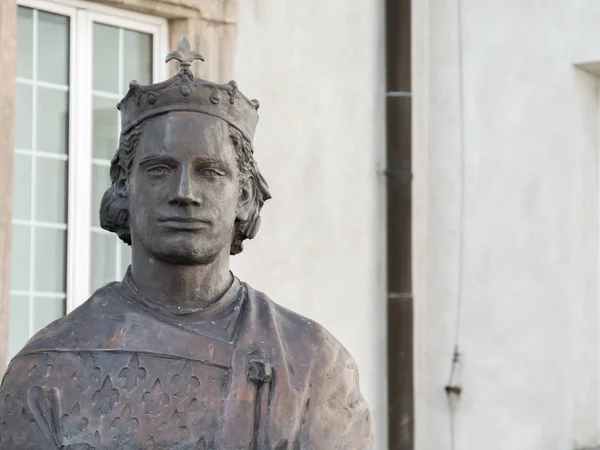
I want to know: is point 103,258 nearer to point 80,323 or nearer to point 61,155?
point 61,155

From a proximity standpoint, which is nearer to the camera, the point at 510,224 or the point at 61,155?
the point at 61,155

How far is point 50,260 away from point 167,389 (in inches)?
190

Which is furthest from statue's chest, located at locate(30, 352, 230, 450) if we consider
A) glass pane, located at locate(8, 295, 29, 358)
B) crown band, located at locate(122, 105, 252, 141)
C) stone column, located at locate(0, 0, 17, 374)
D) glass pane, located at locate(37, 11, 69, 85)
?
glass pane, located at locate(37, 11, 69, 85)

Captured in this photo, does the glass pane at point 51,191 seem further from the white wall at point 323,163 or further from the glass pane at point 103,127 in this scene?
the white wall at point 323,163

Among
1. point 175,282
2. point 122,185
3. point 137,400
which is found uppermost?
point 122,185

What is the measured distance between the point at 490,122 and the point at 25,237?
297cm

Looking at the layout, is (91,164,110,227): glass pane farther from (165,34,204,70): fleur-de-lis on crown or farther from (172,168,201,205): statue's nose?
(172,168,201,205): statue's nose

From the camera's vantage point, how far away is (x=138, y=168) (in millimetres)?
6121

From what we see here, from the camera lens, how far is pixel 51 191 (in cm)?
→ 1078

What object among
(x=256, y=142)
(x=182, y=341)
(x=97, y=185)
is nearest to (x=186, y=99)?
(x=182, y=341)

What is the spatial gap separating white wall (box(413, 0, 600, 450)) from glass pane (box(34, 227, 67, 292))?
2.52 m

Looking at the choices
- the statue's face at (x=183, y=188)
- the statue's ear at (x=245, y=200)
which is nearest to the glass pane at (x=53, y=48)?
the statue's ear at (x=245, y=200)

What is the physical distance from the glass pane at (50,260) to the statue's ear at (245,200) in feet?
14.7

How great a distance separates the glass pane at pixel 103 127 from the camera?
11.0 m
